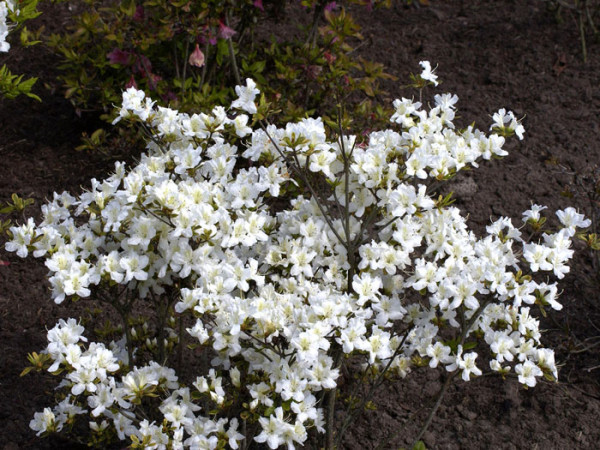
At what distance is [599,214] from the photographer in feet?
13.1

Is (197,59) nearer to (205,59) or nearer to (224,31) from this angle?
(224,31)

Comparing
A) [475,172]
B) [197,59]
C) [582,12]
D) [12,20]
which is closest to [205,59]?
[197,59]

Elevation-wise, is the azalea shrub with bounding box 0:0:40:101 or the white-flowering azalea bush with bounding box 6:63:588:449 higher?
the azalea shrub with bounding box 0:0:40:101

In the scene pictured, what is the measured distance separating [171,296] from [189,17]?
1846 mm

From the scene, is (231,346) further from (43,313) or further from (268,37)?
(268,37)

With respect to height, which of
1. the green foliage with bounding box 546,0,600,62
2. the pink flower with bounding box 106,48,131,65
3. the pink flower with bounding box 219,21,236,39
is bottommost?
the pink flower with bounding box 219,21,236,39

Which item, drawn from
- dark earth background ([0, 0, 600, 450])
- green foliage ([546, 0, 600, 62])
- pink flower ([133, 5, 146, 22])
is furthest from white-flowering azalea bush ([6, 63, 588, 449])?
green foliage ([546, 0, 600, 62])

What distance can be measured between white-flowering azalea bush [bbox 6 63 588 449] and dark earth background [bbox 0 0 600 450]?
0.61 metres

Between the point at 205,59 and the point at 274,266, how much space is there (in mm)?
2047

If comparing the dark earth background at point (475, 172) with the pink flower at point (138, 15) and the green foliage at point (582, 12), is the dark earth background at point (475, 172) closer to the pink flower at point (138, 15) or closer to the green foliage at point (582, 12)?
the green foliage at point (582, 12)

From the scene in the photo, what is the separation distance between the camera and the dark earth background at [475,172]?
10.2 ft

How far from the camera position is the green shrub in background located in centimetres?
390

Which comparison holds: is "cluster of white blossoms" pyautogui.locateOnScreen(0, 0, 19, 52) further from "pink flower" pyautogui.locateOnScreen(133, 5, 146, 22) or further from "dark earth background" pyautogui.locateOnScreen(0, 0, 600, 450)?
"dark earth background" pyautogui.locateOnScreen(0, 0, 600, 450)

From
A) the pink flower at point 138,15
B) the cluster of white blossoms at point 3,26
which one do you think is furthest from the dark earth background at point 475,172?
the cluster of white blossoms at point 3,26
